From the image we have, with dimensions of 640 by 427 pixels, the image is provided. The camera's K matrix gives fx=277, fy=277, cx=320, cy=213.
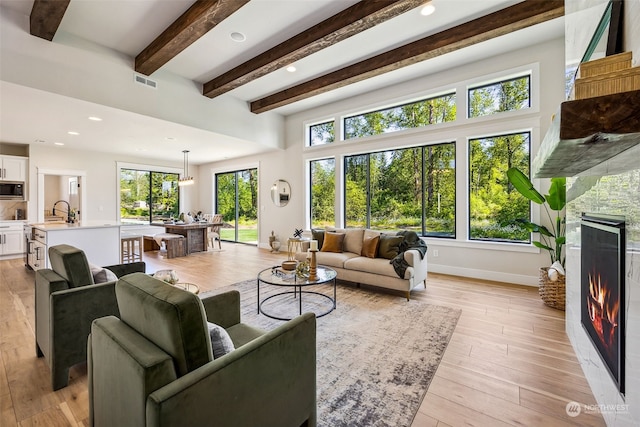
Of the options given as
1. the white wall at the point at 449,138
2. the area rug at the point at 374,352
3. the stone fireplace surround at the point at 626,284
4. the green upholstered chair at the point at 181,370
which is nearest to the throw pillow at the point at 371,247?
the area rug at the point at 374,352

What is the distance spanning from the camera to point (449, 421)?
1.64 meters

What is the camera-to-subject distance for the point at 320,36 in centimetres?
356

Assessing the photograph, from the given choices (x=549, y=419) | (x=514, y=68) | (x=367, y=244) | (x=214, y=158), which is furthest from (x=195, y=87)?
(x=549, y=419)

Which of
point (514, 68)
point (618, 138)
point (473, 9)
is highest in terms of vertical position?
point (473, 9)

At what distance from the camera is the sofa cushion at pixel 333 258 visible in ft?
13.9

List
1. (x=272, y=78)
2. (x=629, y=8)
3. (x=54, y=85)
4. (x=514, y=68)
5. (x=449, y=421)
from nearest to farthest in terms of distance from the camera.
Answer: (x=629, y=8)
(x=449, y=421)
(x=54, y=85)
(x=514, y=68)
(x=272, y=78)

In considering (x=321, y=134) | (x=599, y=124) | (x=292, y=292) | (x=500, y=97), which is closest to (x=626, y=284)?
(x=599, y=124)

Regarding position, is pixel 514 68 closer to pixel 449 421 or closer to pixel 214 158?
pixel 449 421

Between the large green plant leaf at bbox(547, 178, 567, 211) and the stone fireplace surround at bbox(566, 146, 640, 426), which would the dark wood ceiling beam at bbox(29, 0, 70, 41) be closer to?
the stone fireplace surround at bbox(566, 146, 640, 426)

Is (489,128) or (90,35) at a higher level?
(90,35)

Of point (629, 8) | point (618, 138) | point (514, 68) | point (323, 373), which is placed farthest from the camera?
point (514, 68)

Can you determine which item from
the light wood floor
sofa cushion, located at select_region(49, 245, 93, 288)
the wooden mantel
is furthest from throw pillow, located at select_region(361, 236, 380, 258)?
sofa cushion, located at select_region(49, 245, 93, 288)

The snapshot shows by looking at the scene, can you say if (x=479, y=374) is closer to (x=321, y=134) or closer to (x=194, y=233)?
(x=321, y=134)

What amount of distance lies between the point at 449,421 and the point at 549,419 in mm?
602
